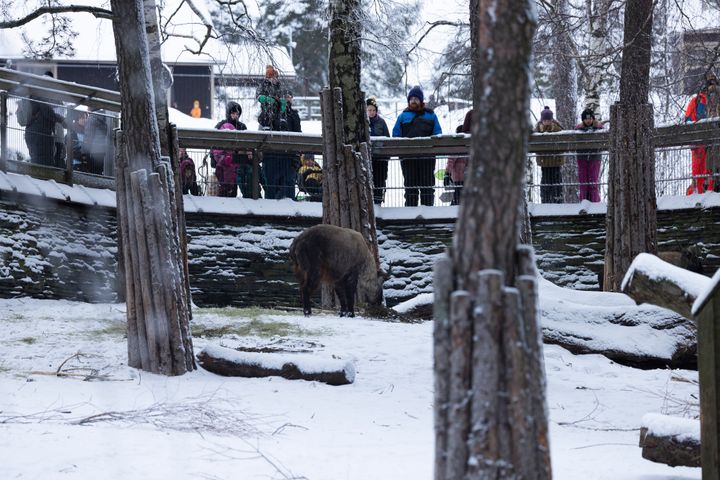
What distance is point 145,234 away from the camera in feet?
28.3

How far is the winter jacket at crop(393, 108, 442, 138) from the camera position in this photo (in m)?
17.4

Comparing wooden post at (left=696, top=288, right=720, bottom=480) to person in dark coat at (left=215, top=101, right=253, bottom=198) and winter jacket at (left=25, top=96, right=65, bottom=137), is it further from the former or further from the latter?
person in dark coat at (left=215, top=101, right=253, bottom=198)

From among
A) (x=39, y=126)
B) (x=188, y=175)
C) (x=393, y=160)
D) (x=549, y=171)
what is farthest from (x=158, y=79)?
(x=549, y=171)

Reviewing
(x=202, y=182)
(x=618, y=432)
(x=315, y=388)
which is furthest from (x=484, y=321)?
(x=202, y=182)

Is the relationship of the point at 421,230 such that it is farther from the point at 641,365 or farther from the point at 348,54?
the point at 641,365

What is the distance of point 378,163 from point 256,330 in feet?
22.6

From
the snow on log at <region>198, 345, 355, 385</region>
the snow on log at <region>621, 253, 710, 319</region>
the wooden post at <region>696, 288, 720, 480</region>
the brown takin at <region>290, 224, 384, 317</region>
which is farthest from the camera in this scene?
the brown takin at <region>290, 224, 384, 317</region>

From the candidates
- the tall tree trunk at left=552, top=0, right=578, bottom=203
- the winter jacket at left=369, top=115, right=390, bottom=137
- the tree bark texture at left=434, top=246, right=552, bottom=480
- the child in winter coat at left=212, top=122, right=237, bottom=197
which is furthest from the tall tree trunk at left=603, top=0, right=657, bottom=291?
the tree bark texture at left=434, top=246, right=552, bottom=480

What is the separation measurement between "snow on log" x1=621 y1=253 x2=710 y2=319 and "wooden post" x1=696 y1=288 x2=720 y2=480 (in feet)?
0.34

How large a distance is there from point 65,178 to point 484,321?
480 inches

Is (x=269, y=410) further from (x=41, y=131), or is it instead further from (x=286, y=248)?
(x=286, y=248)

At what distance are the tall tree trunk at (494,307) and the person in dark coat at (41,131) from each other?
11702mm

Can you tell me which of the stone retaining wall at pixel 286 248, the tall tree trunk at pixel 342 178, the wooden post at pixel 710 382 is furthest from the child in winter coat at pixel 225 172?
the wooden post at pixel 710 382

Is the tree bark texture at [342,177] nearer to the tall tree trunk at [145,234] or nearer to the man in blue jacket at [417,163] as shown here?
the man in blue jacket at [417,163]
